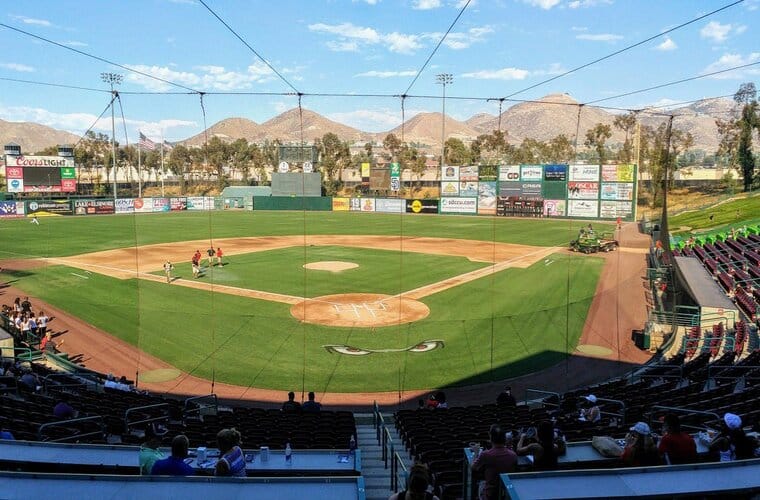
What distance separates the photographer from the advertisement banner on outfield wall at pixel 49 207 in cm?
7212

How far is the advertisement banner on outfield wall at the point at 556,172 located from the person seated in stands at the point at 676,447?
55.3 meters

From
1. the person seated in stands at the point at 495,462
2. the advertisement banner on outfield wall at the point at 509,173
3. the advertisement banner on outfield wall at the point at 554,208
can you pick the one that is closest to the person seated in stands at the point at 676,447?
the person seated in stands at the point at 495,462

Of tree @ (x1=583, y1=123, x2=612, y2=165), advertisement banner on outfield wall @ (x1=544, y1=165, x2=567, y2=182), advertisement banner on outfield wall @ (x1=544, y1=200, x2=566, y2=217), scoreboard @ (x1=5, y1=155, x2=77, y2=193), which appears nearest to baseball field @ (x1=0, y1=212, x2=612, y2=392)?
advertisement banner on outfield wall @ (x1=544, y1=165, x2=567, y2=182)

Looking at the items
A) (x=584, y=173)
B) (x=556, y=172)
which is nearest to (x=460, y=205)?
(x=556, y=172)

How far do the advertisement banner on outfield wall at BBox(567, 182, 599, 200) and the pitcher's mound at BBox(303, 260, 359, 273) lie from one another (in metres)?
31.9

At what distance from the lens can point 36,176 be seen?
69.8 m

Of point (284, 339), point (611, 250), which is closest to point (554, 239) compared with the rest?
point (611, 250)

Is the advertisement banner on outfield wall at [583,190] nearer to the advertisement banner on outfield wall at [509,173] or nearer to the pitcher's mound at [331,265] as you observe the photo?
the advertisement banner on outfield wall at [509,173]

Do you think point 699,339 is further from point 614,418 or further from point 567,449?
point 567,449

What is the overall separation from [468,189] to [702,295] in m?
52.9

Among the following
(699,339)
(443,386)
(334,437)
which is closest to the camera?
(334,437)

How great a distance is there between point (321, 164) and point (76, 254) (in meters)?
68.5

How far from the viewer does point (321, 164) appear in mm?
105000

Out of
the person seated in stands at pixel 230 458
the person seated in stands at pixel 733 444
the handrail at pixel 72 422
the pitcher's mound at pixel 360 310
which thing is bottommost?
the pitcher's mound at pixel 360 310
